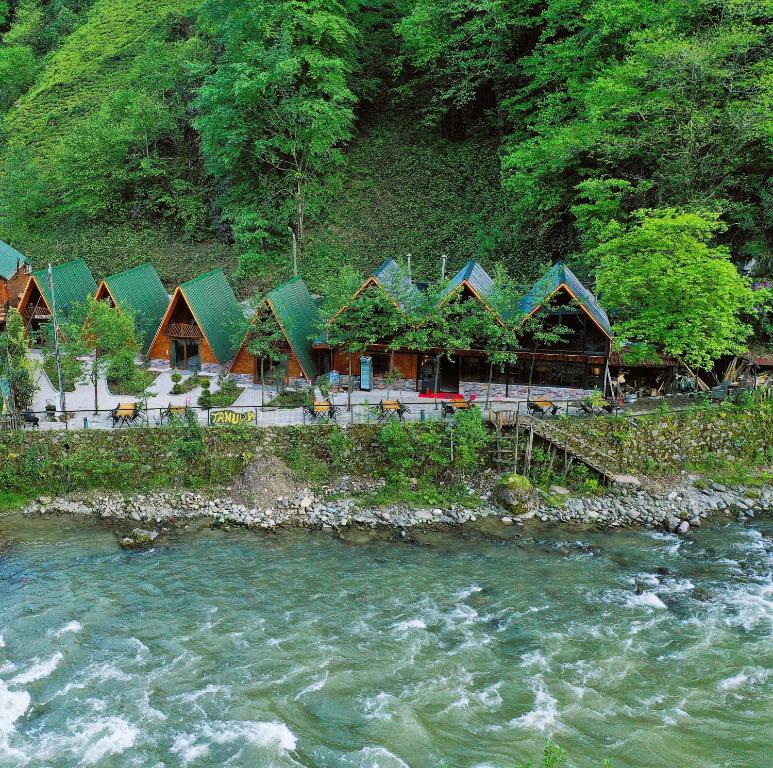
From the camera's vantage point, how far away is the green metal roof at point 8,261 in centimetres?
4406

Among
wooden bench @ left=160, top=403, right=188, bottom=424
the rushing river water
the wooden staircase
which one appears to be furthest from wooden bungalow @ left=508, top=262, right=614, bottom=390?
wooden bench @ left=160, top=403, right=188, bottom=424

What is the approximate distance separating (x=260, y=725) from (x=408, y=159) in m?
45.8

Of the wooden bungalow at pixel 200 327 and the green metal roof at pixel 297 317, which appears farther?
the wooden bungalow at pixel 200 327

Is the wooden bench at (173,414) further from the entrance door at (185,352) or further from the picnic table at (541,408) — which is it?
the picnic table at (541,408)

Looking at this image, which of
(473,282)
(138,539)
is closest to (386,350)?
(473,282)

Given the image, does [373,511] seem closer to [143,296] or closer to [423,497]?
[423,497]

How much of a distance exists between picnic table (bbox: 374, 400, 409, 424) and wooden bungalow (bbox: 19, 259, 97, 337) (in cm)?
2242

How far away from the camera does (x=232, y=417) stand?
87.4ft

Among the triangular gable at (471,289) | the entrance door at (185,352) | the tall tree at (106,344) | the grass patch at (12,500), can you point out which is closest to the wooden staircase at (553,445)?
the triangular gable at (471,289)

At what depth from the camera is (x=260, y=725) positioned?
1447cm

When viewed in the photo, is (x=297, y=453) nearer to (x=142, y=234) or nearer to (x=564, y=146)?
(x=564, y=146)

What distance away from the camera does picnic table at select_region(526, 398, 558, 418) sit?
27484 mm

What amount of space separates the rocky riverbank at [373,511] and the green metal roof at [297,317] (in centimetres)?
935

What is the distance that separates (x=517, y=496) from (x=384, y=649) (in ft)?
32.3
